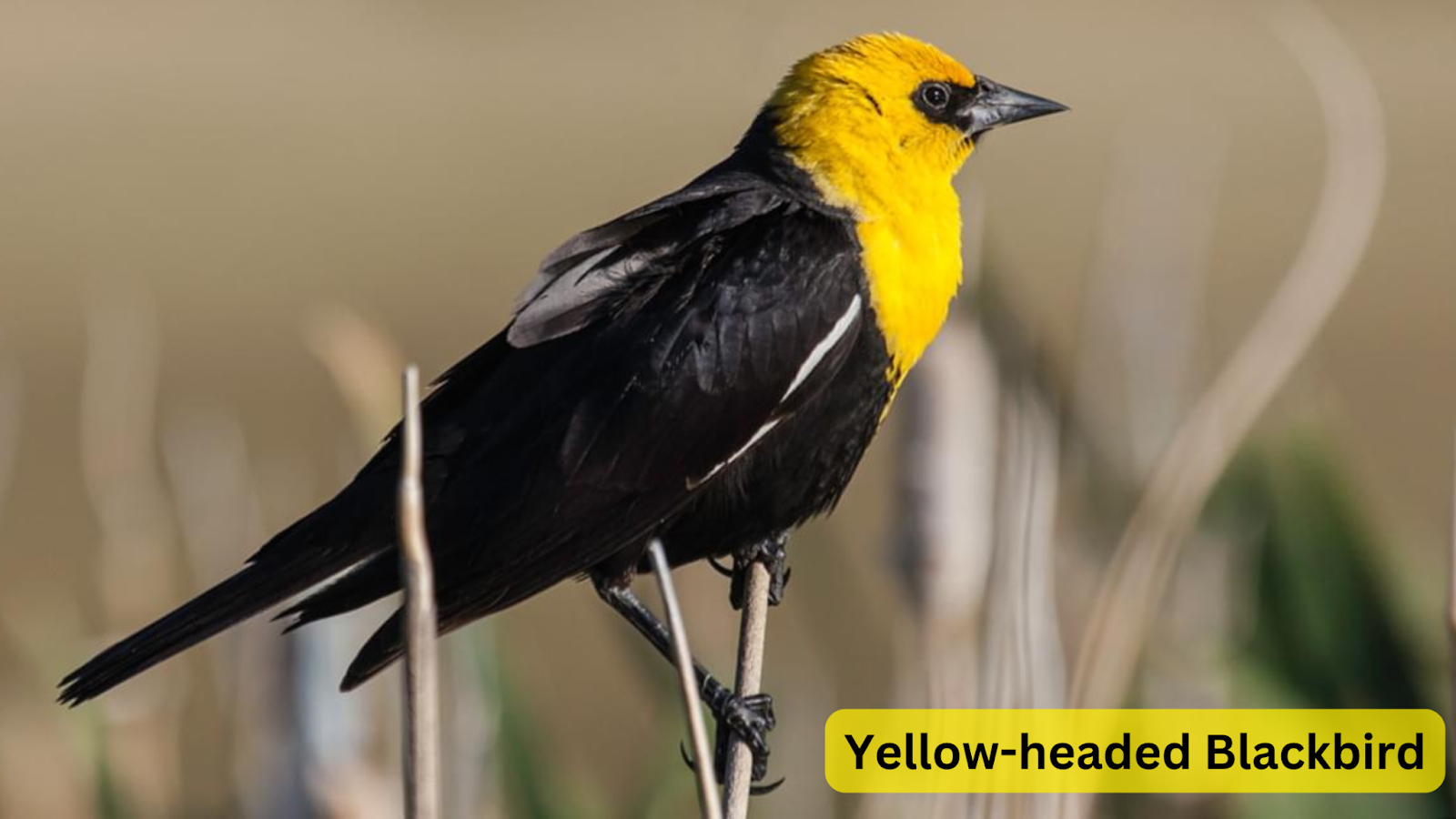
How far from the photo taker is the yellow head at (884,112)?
267cm

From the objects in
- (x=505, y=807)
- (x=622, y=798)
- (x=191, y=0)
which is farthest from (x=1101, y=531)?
(x=191, y=0)

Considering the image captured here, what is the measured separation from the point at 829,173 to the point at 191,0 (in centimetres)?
2249

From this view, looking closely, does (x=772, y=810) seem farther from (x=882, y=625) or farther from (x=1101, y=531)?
(x=882, y=625)

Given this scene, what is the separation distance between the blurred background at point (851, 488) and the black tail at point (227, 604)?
60 mm

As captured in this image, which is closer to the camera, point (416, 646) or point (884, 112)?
point (416, 646)

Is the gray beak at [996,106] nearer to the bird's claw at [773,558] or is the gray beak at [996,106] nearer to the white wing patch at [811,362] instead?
the white wing patch at [811,362]

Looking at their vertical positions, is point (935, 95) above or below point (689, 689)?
above

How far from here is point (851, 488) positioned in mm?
7758

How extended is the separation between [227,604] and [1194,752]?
1.17 meters

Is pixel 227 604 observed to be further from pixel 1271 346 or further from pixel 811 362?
pixel 1271 346

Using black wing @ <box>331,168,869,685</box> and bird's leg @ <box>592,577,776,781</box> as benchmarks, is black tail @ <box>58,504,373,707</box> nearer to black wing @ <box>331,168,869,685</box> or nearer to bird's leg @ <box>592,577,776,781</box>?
black wing @ <box>331,168,869,685</box>

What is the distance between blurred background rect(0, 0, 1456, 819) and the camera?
7.58 ft

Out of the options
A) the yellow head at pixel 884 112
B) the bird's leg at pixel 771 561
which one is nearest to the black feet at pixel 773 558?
the bird's leg at pixel 771 561

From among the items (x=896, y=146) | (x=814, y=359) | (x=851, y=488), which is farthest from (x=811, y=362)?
(x=851, y=488)
